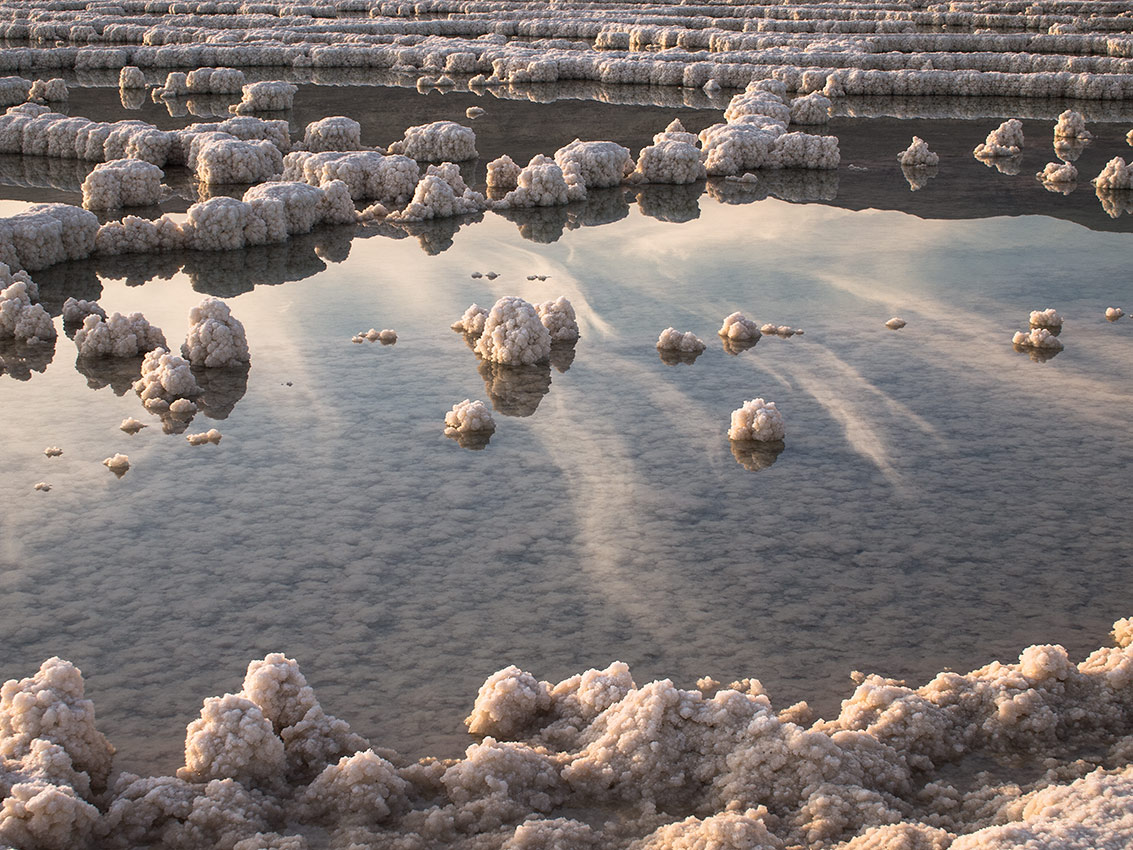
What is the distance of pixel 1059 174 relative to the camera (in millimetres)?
14953

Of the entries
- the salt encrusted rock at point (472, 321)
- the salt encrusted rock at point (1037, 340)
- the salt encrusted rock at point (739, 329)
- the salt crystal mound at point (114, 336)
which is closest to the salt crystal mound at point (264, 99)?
the salt crystal mound at point (114, 336)

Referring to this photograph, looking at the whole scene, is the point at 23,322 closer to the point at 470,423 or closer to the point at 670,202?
the point at 470,423

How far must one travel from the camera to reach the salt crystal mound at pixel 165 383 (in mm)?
8281

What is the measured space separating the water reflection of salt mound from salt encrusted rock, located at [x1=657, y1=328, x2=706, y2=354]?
4.57 meters

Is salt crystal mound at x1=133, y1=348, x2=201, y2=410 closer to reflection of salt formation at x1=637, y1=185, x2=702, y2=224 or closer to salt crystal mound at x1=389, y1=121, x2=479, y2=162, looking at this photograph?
reflection of salt formation at x1=637, y1=185, x2=702, y2=224

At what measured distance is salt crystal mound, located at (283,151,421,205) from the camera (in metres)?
13.9

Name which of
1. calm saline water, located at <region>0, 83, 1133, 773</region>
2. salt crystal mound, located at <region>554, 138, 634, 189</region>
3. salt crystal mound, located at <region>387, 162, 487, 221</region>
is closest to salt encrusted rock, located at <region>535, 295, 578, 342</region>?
calm saline water, located at <region>0, 83, 1133, 773</region>

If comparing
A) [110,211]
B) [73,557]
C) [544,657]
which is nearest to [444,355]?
[73,557]

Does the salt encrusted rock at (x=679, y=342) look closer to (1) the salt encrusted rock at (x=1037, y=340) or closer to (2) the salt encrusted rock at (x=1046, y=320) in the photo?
(1) the salt encrusted rock at (x=1037, y=340)

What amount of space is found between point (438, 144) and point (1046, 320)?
905 cm

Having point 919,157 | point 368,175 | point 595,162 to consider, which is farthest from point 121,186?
point 919,157

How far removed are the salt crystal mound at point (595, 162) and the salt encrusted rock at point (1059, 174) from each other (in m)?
5.17

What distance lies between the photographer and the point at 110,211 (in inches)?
532

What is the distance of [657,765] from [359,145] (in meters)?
13.8
